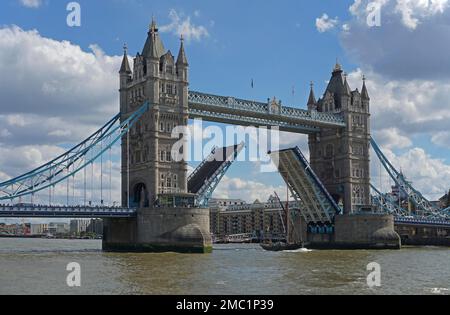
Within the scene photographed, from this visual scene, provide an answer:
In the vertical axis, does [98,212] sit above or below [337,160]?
below

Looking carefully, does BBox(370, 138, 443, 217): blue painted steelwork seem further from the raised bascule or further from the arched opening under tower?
the arched opening under tower

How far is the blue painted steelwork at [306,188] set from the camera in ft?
278

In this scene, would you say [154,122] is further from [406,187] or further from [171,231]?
[406,187]

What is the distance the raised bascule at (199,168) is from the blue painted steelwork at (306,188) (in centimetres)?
15

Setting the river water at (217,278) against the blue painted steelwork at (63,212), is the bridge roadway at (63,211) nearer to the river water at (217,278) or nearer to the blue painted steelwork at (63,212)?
the blue painted steelwork at (63,212)

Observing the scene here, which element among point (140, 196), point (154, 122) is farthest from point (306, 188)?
point (154, 122)

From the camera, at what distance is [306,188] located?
90.4 meters

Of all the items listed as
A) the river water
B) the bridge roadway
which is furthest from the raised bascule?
the river water

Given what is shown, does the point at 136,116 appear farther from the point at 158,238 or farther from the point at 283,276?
the point at 283,276

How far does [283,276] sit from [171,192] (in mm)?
36171

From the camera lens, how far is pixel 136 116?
3118 inches

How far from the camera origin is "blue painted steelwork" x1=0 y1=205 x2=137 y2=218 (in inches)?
2692
